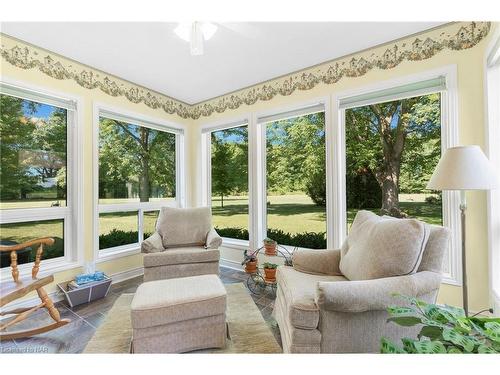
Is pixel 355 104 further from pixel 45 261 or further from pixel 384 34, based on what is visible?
pixel 45 261

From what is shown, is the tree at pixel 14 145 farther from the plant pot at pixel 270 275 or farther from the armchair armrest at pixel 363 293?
the armchair armrest at pixel 363 293

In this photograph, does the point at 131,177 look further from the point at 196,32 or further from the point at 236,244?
the point at 196,32

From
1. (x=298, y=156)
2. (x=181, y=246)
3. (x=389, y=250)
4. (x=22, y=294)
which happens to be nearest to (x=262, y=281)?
(x=181, y=246)

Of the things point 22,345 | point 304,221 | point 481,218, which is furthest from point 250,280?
point 481,218

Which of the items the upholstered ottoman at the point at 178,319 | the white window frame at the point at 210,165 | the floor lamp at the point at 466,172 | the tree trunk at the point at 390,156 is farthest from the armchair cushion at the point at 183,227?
the floor lamp at the point at 466,172

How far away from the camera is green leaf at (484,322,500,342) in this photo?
21.9 inches

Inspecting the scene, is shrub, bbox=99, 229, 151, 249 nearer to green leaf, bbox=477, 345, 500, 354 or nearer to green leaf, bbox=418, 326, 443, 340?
green leaf, bbox=418, 326, 443, 340

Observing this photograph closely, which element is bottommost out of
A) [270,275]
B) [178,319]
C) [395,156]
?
[270,275]

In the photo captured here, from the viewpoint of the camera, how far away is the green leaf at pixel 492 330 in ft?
1.82

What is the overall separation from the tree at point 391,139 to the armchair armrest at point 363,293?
4.47 feet

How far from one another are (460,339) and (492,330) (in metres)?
0.11

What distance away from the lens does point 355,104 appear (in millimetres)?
2459

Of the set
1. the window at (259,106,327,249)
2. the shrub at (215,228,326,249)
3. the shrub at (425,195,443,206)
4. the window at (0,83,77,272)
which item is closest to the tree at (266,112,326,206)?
the window at (259,106,327,249)

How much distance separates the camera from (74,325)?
189 cm
